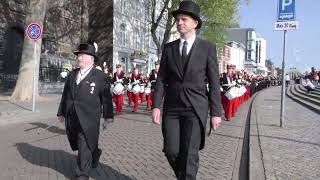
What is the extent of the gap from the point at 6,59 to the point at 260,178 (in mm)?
23105

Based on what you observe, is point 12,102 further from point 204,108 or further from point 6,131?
point 204,108

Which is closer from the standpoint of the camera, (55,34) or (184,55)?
(184,55)


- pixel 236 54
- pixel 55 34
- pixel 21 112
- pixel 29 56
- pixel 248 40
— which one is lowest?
pixel 21 112

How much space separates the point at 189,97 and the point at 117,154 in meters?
3.67

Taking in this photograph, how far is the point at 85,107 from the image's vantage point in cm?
601

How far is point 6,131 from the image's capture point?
35.8 feet

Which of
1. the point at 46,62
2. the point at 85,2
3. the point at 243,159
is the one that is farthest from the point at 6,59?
the point at 243,159

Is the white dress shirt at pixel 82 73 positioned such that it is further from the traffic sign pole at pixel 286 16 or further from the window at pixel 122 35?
the window at pixel 122 35

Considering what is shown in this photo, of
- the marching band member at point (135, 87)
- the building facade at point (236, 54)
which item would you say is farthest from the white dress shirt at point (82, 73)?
the building facade at point (236, 54)

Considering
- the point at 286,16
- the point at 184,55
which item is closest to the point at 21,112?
the point at 286,16

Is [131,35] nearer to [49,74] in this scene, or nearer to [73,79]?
[49,74]

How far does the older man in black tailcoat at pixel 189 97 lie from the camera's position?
4.54 metres

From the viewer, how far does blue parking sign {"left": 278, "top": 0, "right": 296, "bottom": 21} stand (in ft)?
36.7

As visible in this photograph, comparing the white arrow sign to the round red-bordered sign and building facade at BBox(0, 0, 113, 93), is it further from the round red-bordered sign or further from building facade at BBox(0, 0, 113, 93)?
building facade at BBox(0, 0, 113, 93)
